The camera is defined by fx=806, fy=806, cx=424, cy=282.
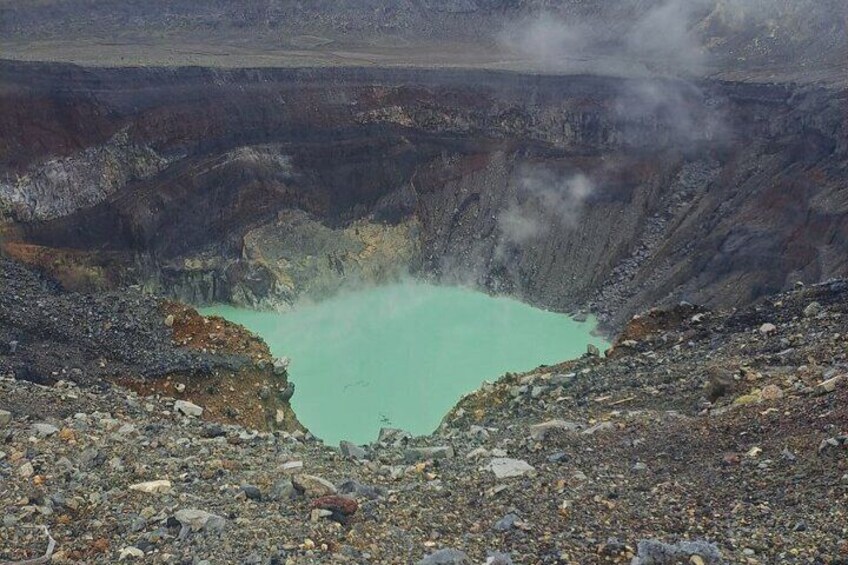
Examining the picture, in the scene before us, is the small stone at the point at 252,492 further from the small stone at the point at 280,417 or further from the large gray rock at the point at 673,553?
the small stone at the point at 280,417

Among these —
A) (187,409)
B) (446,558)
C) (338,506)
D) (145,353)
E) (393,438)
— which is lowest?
(446,558)

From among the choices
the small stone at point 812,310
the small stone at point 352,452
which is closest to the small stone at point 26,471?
the small stone at point 352,452

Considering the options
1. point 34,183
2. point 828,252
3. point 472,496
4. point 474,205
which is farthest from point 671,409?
point 34,183

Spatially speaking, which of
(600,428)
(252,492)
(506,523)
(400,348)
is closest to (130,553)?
(252,492)

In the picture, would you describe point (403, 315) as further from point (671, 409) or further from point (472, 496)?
point (472, 496)

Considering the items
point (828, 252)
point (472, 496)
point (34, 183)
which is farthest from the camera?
point (34, 183)

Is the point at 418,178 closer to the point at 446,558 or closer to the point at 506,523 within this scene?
the point at 506,523

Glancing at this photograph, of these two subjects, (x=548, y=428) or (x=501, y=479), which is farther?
(x=548, y=428)
